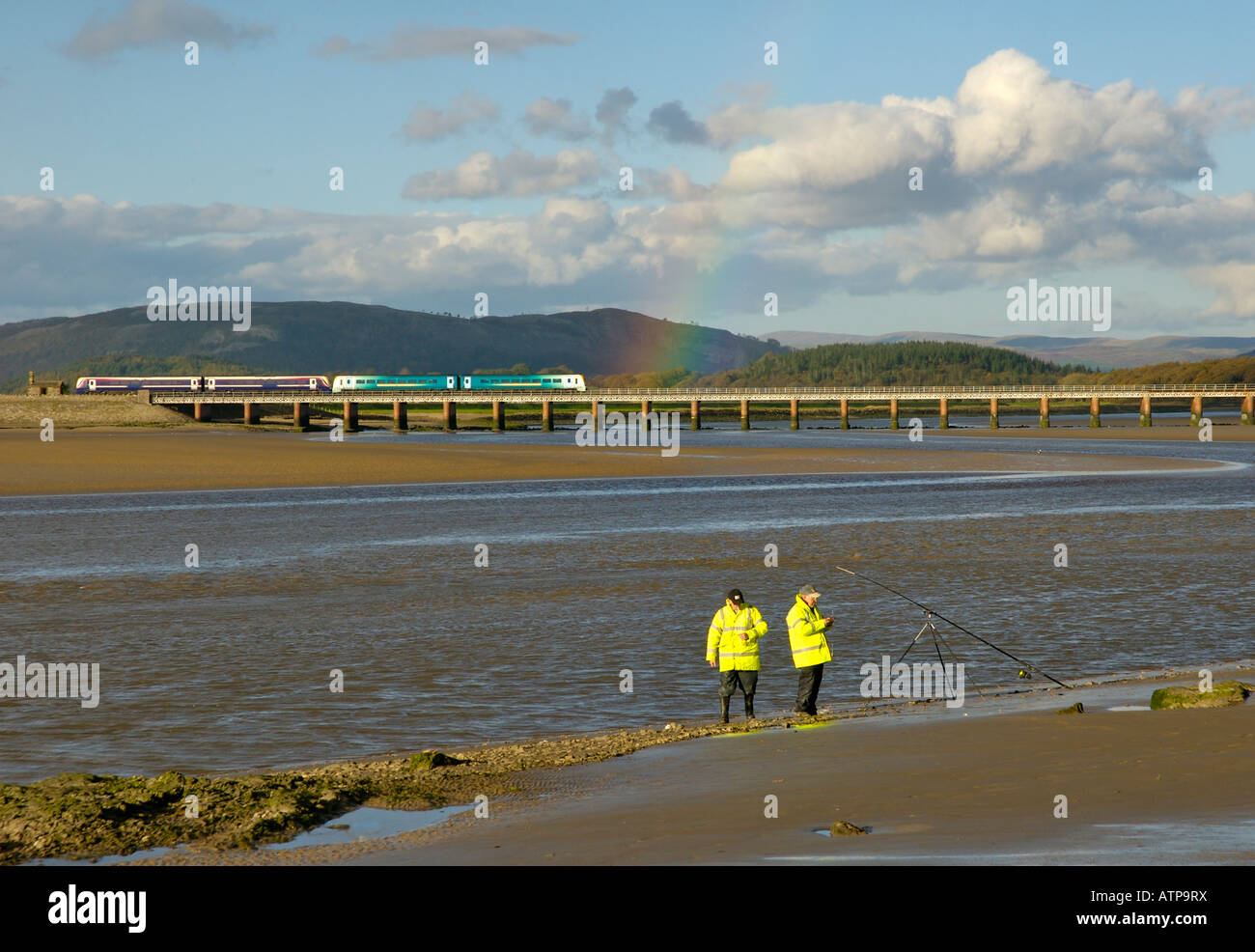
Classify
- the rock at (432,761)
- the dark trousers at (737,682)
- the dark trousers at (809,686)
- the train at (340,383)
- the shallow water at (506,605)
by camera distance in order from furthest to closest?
the train at (340,383) → the shallow water at (506,605) → the dark trousers at (737,682) → the dark trousers at (809,686) → the rock at (432,761)

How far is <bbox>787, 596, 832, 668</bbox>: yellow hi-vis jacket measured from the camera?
46.2 ft

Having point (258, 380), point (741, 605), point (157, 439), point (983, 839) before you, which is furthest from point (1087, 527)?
point (258, 380)

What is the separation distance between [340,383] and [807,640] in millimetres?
136285

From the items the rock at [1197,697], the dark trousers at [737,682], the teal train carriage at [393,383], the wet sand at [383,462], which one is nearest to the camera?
the rock at [1197,697]

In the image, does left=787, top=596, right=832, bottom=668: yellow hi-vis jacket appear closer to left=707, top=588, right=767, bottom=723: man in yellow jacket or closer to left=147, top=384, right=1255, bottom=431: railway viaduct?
left=707, top=588, right=767, bottom=723: man in yellow jacket

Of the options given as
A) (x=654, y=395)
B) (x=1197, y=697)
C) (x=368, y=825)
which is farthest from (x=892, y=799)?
(x=654, y=395)

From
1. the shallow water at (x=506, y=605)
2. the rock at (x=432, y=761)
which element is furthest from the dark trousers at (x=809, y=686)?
the rock at (x=432, y=761)

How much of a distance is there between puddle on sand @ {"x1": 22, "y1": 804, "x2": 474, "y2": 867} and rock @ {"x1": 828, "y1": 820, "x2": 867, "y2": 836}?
3038 millimetres

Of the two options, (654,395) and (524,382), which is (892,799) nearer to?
(654,395)

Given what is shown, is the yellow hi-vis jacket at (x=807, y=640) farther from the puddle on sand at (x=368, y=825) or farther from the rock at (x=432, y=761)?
the puddle on sand at (x=368, y=825)

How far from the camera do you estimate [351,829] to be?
9.67 meters

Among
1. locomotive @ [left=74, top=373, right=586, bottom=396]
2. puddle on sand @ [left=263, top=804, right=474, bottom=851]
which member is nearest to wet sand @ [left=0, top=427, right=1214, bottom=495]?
locomotive @ [left=74, top=373, right=586, bottom=396]

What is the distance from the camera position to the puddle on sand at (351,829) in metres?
8.94

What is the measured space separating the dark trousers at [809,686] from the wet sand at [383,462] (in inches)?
1786
